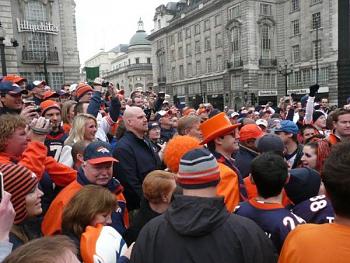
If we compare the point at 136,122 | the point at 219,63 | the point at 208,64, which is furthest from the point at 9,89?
the point at 208,64

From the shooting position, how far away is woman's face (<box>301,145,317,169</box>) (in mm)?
4375

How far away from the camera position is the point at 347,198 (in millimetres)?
1781

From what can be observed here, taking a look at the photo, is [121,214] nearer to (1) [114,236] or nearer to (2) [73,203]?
(2) [73,203]

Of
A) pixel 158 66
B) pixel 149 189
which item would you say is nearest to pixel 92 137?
pixel 149 189

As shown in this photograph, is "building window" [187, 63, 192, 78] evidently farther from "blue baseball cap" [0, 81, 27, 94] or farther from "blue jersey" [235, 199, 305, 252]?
"blue jersey" [235, 199, 305, 252]

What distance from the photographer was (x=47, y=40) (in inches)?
1174

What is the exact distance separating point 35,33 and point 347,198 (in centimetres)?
3099

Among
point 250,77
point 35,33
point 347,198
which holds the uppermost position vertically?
point 35,33

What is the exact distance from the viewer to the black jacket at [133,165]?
432cm

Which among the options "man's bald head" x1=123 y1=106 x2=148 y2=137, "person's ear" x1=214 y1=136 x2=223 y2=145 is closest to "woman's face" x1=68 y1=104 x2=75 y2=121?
"man's bald head" x1=123 y1=106 x2=148 y2=137

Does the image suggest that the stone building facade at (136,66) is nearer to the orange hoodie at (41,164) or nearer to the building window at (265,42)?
the building window at (265,42)

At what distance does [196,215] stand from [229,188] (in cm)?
123

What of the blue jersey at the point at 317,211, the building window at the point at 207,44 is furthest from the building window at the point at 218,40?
the blue jersey at the point at 317,211

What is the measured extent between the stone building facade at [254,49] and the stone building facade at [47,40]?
13740 mm
